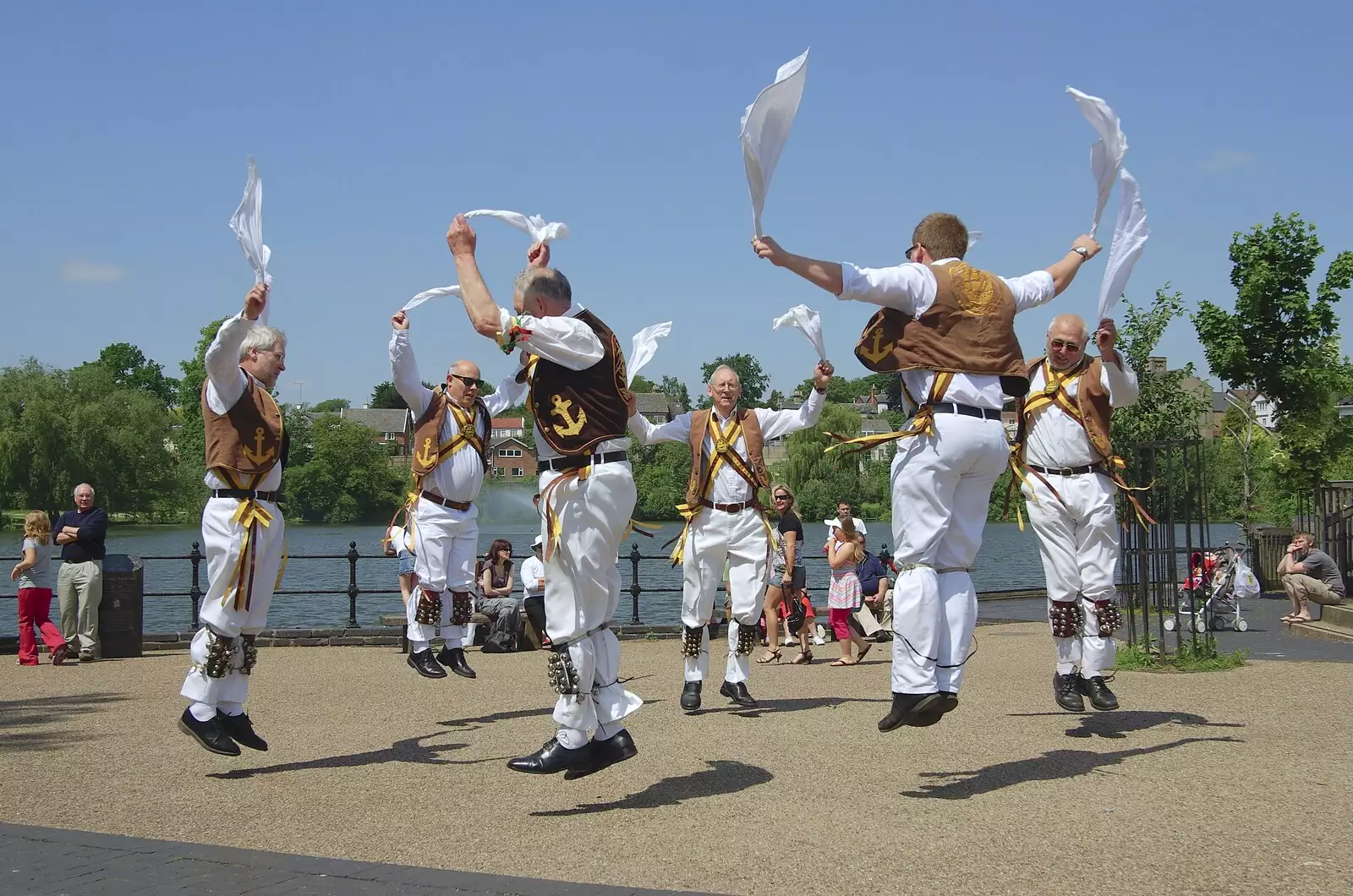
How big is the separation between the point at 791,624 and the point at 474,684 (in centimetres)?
484

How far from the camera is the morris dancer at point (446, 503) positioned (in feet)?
30.4

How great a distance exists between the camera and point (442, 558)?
30.7ft

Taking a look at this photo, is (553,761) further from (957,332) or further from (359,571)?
(359,571)

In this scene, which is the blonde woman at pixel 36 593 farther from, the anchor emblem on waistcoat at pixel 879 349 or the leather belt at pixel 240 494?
the anchor emblem on waistcoat at pixel 879 349

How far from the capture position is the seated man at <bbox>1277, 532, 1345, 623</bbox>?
15.8 metres

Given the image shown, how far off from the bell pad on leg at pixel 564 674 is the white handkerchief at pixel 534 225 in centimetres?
205

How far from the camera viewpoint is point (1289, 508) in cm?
3956

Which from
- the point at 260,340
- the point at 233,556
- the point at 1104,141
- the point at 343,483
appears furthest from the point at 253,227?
the point at 343,483

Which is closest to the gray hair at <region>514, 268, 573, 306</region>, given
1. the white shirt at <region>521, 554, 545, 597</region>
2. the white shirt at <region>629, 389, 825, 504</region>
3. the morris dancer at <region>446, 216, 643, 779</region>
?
the morris dancer at <region>446, 216, 643, 779</region>

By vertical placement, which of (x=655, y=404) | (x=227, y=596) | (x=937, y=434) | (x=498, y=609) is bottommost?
(x=498, y=609)

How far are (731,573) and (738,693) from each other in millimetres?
792

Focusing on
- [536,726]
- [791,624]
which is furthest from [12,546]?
[536,726]

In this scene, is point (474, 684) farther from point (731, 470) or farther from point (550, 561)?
point (550, 561)

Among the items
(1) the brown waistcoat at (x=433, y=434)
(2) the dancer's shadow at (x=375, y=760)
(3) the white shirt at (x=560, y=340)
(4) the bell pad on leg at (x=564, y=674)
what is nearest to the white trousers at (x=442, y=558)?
(1) the brown waistcoat at (x=433, y=434)
